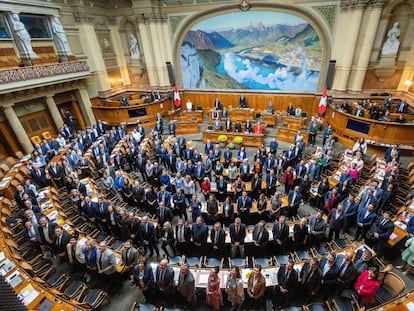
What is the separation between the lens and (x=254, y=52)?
15.6 m

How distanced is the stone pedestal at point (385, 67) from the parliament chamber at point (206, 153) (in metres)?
0.06

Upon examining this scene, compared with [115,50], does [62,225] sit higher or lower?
lower

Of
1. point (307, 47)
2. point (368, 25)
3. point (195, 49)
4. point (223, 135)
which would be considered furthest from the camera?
point (195, 49)

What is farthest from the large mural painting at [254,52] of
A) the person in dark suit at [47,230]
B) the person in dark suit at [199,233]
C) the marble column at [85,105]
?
the person in dark suit at [47,230]

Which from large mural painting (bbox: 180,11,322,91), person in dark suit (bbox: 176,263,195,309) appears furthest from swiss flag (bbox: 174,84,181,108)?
person in dark suit (bbox: 176,263,195,309)

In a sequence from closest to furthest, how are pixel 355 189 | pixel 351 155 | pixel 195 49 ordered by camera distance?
pixel 355 189 < pixel 351 155 < pixel 195 49

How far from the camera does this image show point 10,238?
21.5 ft

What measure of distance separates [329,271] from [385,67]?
13.5 m

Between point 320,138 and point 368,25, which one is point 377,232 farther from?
point 368,25

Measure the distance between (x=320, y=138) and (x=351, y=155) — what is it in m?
4.38

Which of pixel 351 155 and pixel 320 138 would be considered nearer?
pixel 351 155

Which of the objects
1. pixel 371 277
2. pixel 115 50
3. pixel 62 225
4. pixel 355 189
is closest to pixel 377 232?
pixel 371 277

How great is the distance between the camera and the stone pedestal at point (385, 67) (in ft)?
43.0

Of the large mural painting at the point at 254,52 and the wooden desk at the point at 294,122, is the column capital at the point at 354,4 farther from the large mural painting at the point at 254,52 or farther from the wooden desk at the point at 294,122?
the wooden desk at the point at 294,122
